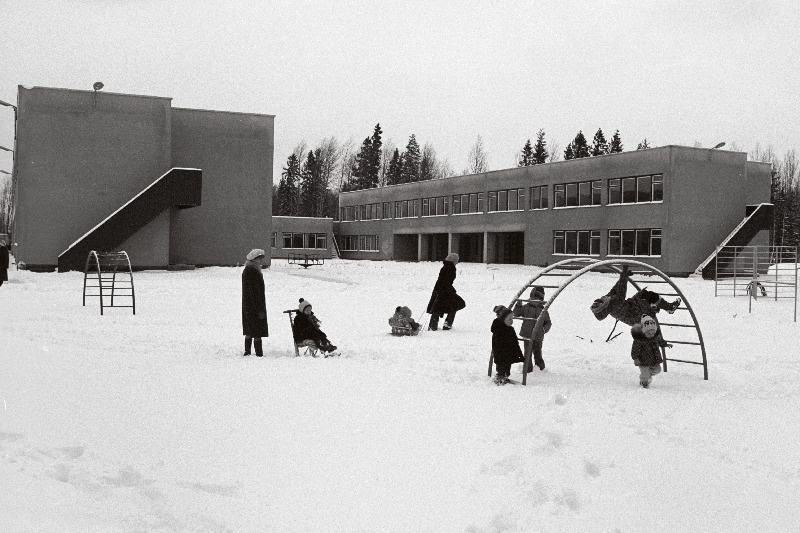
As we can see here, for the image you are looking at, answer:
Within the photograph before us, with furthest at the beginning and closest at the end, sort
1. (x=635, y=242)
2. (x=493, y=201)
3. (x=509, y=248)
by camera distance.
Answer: (x=509, y=248), (x=493, y=201), (x=635, y=242)

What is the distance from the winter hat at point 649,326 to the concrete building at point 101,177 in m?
27.8

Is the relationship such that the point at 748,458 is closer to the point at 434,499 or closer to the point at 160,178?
the point at 434,499

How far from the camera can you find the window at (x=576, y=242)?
4619 cm

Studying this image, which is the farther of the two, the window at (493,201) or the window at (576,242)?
the window at (493,201)

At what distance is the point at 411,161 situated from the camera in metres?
109

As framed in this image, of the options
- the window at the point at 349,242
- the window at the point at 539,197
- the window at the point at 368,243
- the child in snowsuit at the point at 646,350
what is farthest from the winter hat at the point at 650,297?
the window at the point at 349,242

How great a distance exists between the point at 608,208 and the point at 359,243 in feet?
119

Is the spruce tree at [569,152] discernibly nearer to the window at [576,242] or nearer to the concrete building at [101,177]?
the window at [576,242]

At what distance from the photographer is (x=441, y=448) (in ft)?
22.9

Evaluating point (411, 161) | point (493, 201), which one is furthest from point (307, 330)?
point (411, 161)

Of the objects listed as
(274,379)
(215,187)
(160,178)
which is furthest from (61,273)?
(274,379)

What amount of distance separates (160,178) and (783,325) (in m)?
26.8

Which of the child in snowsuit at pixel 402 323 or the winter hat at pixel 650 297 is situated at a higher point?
the winter hat at pixel 650 297

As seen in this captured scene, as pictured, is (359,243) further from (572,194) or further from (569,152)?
(569,152)
